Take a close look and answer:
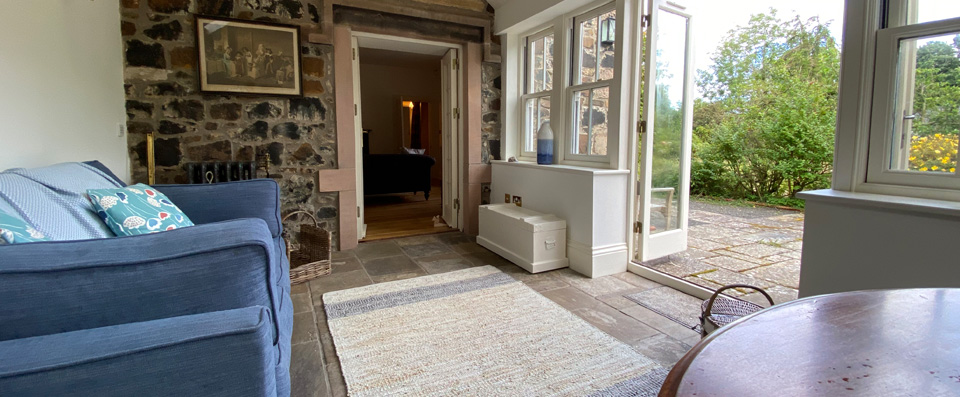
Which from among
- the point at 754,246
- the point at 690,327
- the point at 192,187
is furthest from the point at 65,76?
the point at 754,246

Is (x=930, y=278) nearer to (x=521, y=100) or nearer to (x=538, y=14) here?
(x=538, y=14)

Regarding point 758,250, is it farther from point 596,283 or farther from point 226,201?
point 226,201

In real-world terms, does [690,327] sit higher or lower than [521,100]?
lower

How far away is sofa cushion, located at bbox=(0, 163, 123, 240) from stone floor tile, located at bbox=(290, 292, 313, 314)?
3.78ft

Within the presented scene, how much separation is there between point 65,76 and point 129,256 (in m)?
1.97

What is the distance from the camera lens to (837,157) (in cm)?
188

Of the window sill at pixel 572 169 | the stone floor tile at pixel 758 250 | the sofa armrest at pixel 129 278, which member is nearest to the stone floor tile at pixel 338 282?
the window sill at pixel 572 169

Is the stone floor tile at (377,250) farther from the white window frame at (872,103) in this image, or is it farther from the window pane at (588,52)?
the white window frame at (872,103)

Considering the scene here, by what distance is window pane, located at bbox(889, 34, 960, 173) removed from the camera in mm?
1610

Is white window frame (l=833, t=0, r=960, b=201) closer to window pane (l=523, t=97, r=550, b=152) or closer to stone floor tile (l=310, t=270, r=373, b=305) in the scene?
window pane (l=523, t=97, r=550, b=152)

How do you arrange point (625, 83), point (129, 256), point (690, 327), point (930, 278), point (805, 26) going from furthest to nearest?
point (805, 26) → point (625, 83) → point (690, 327) → point (930, 278) → point (129, 256)

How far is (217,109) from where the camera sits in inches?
136

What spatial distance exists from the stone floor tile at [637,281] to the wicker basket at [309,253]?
2123 millimetres

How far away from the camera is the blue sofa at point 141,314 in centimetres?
83
